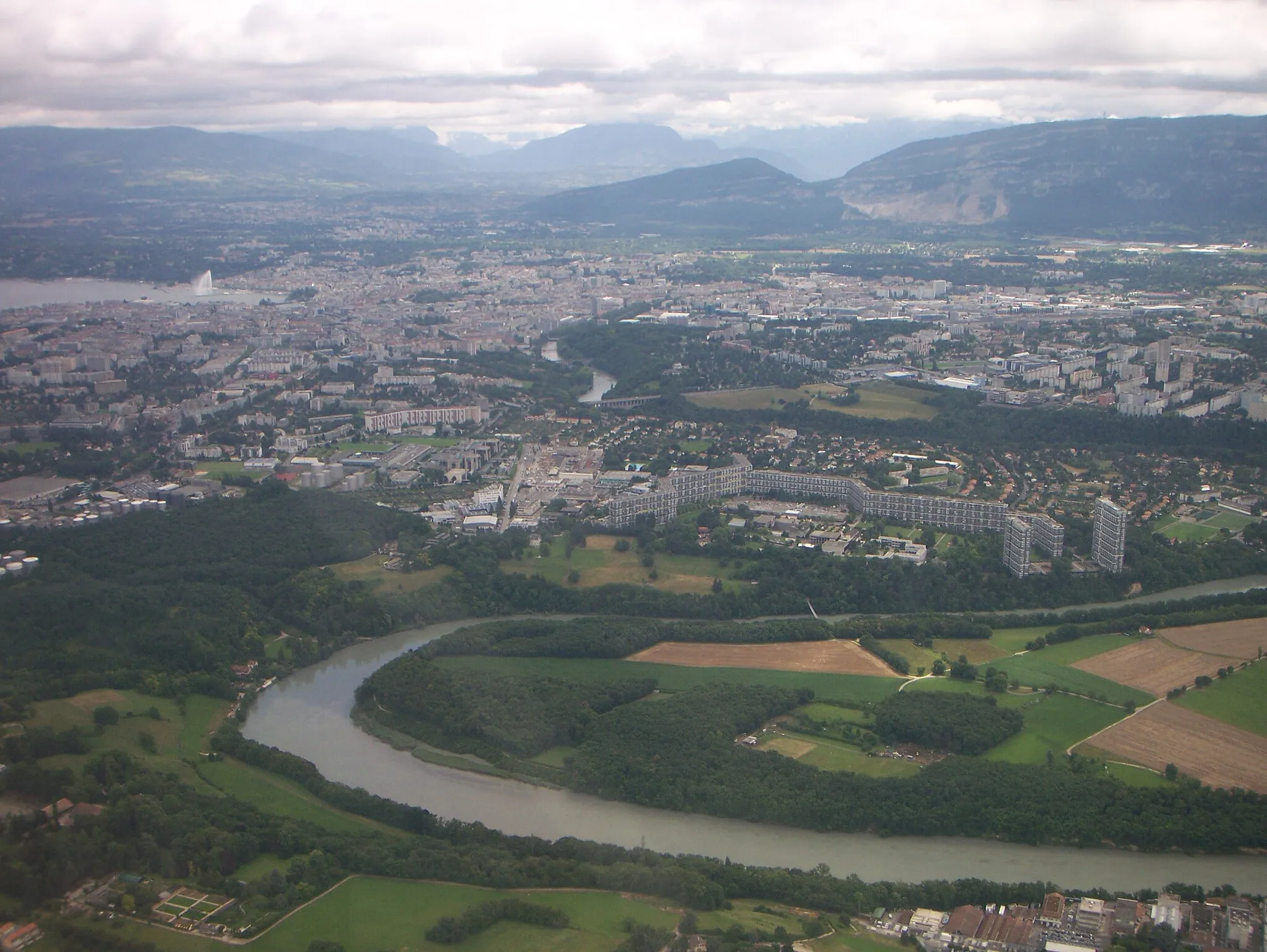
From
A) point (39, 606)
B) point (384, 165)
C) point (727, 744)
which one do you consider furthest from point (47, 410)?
point (384, 165)

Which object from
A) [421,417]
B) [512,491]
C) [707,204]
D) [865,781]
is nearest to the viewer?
[865,781]

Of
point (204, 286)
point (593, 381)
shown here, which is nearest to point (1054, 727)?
point (593, 381)

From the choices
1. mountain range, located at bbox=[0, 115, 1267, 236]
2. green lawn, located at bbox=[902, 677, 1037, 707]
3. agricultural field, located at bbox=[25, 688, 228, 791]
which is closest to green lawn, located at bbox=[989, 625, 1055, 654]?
green lawn, located at bbox=[902, 677, 1037, 707]

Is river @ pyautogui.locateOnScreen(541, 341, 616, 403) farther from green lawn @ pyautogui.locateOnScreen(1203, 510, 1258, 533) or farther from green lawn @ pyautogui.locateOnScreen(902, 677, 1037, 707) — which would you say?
green lawn @ pyautogui.locateOnScreen(902, 677, 1037, 707)

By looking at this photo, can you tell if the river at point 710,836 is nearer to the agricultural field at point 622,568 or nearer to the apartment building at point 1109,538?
the agricultural field at point 622,568

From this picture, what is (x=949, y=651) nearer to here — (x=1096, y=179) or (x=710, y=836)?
(x=710, y=836)

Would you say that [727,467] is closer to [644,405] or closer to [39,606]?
[644,405]
